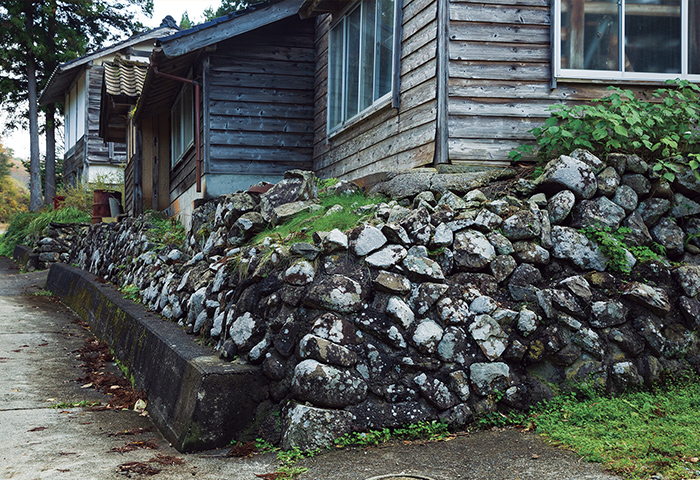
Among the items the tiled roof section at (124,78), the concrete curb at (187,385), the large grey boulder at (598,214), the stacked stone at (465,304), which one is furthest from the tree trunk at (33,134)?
the large grey boulder at (598,214)

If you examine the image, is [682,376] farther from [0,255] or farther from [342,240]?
[0,255]

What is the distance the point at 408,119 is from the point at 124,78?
8.64m

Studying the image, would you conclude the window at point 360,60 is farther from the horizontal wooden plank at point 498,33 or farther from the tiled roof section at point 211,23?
the tiled roof section at point 211,23

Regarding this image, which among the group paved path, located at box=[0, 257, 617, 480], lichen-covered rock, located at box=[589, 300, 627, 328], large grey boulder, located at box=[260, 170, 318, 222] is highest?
large grey boulder, located at box=[260, 170, 318, 222]

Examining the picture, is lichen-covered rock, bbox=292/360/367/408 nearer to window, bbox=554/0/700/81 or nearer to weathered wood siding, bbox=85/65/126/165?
window, bbox=554/0/700/81

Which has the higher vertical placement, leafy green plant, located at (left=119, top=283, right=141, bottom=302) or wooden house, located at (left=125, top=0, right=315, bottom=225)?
wooden house, located at (left=125, top=0, right=315, bottom=225)

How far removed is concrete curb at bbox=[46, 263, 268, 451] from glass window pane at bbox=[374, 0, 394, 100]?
373 centimetres

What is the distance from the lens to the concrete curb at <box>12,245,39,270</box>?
16061mm

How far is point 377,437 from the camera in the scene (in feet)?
11.6

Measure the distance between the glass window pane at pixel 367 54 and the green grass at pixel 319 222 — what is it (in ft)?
7.37

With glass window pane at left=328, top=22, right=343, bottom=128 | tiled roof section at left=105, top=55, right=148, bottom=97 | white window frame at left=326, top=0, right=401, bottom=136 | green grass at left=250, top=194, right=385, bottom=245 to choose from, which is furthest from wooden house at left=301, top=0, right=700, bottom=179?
tiled roof section at left=105, top=55, right=148, bottom=97

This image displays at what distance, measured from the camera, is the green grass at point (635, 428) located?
9.96 ft

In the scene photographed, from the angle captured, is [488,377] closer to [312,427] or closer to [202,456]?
[312,427]

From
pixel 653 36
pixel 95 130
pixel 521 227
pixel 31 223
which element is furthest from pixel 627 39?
pixel 95 130
